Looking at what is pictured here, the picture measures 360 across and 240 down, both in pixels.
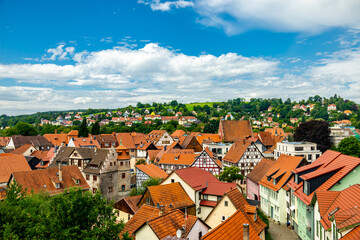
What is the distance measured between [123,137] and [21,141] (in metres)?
32.8

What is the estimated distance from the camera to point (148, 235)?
2262 cm

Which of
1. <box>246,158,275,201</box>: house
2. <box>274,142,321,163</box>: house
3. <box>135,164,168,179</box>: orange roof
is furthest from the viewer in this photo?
<box>274,142,321,163</box>: house

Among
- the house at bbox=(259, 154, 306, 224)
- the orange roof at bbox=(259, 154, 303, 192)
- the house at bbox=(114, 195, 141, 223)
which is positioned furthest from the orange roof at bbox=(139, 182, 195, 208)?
the orange roof at bbox=(259, 154, 303, 192)

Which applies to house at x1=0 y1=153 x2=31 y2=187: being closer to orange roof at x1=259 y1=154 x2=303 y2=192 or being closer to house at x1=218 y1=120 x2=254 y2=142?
orange roof at x1=259 y1=154 x2=303 y2=192

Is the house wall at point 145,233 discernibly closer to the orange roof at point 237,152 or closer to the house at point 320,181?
the house at point 320,181

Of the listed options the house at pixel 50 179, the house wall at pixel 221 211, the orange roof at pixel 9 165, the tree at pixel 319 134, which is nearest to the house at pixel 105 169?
the house at pixel 50 179

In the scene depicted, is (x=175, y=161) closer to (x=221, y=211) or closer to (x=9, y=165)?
(x=9, y=165)

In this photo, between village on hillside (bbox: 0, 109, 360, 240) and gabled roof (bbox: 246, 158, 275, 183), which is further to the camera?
gabled roof (bbox: 246, 158, 275, 183)

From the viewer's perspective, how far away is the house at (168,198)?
30433 millimetres

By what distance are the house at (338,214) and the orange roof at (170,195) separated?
550 inches

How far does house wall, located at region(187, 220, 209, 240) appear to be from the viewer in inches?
914

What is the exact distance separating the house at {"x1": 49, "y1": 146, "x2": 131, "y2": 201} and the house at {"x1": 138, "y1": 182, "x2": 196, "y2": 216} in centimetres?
1488

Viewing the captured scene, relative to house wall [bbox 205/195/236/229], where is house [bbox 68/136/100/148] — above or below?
above

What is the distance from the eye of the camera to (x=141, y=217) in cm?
2683
